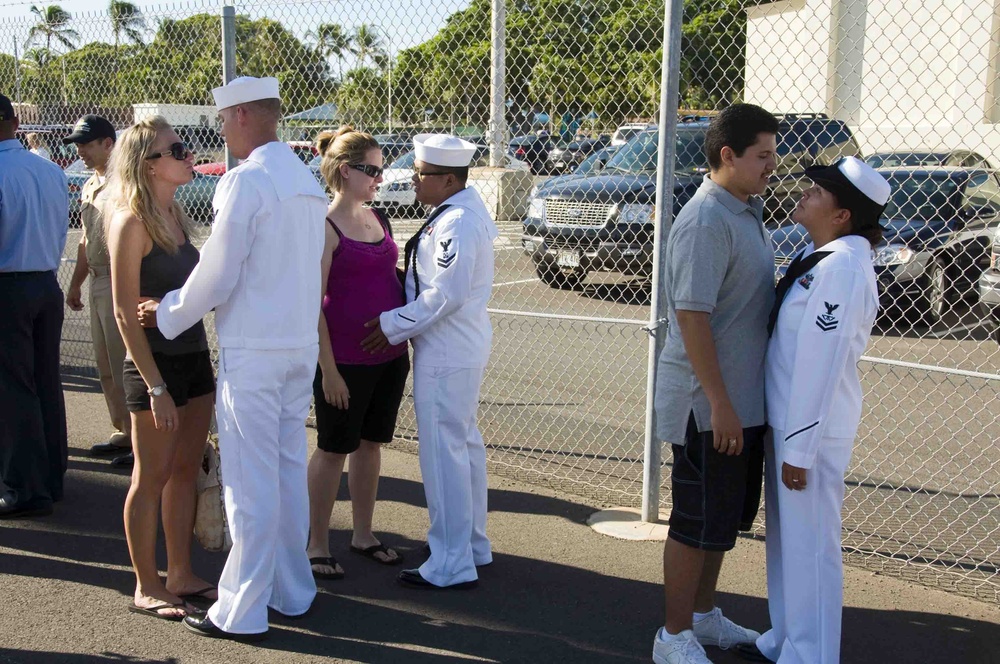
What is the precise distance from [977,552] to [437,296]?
282 centimetres

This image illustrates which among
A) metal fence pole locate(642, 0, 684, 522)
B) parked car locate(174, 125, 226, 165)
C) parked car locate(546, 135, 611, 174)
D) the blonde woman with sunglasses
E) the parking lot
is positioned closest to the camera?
the blonde woman with sunglasses

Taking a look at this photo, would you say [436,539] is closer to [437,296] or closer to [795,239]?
[437,296]

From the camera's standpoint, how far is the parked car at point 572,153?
20.1 ft

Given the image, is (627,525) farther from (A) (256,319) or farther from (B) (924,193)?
(B) (924,193)

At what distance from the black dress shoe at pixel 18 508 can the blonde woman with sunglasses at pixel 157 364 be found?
1257 mm

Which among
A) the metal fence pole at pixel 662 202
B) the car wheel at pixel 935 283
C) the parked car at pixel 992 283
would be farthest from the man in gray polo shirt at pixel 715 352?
the parked car at pixel 992 283

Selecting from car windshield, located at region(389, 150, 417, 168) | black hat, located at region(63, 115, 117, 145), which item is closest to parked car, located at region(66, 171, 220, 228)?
car windshield, located at region(389, 150, 417, 168)

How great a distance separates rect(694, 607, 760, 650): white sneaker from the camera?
12.1 feet

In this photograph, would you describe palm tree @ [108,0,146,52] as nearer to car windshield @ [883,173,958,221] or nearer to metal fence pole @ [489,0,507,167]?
metal fence pole @ [489,0,507,167]

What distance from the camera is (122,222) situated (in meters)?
3.61

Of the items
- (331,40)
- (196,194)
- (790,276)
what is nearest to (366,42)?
(331,40)

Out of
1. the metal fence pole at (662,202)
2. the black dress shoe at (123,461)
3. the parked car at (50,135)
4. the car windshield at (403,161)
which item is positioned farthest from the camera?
the parked car at (50,135)

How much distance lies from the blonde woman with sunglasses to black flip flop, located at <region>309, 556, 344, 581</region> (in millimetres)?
449

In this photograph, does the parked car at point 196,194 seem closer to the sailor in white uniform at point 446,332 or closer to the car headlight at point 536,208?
the car headlight at point 536,208
